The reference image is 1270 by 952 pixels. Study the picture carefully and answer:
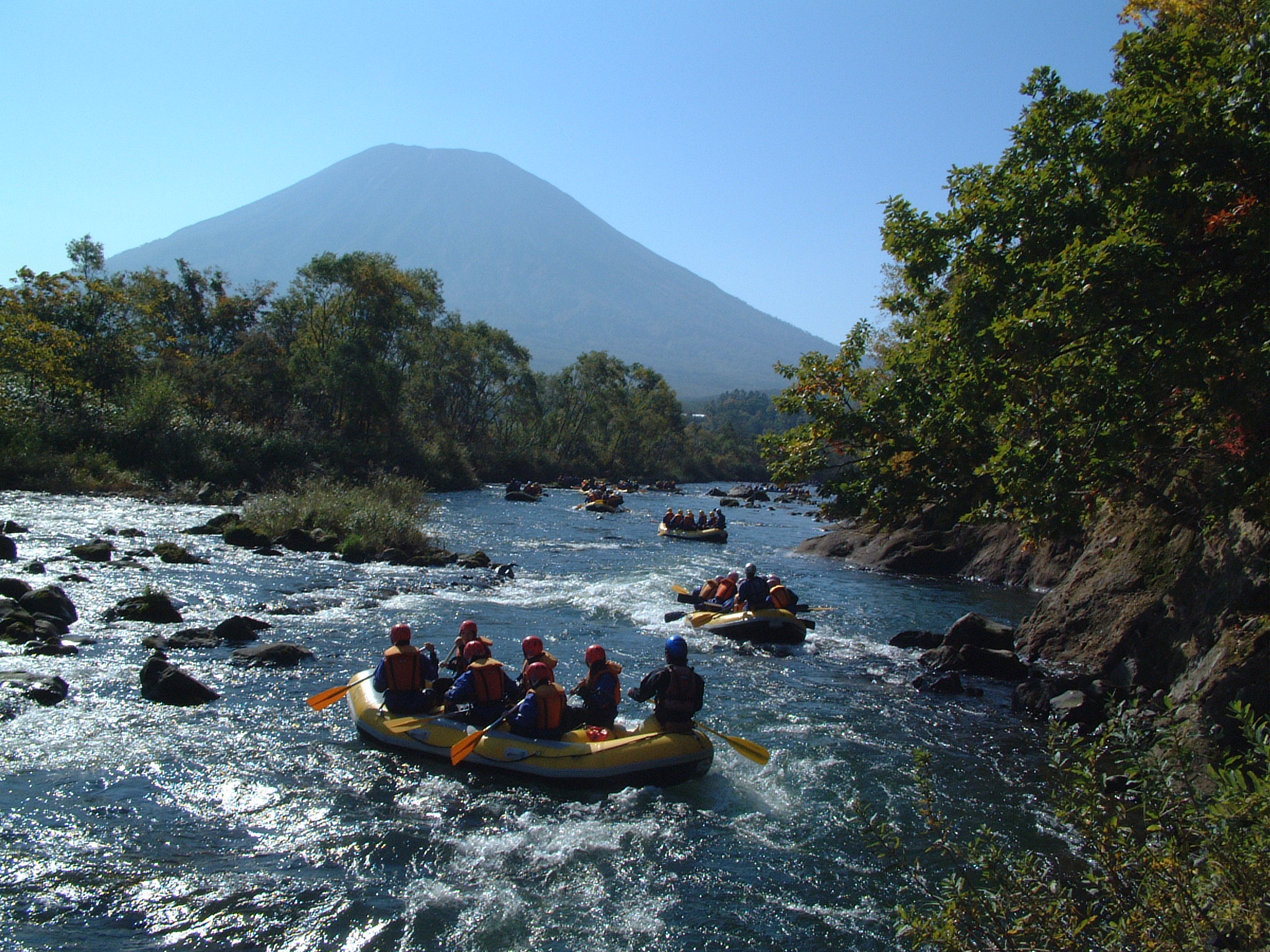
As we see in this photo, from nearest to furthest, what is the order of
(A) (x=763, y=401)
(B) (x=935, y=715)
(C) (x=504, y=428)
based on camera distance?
(B) (x=935, y=715), (C) (x=504, y=428), (A) (x=763, y=401)

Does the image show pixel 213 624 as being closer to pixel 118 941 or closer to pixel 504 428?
pixel 118 941

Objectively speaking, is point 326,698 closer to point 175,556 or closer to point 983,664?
point 983,664

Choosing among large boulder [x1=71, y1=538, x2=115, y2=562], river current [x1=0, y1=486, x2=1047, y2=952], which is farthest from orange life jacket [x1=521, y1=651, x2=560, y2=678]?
large boulder [x1=71, y1=538, x2=115, y2=562]

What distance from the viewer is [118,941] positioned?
6059 mm

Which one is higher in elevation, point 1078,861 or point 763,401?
point 763,401

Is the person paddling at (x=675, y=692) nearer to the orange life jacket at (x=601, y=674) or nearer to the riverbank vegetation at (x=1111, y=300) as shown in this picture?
the orange life jacket at (x=601, y=674)

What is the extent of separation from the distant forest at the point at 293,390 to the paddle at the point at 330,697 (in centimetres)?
2440

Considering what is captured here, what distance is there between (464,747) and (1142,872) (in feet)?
22.1

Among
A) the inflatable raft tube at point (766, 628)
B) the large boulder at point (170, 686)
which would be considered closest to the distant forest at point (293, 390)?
the large boulder at point (170, 686)

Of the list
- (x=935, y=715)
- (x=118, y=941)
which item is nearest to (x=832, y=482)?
(x=935, y=715)

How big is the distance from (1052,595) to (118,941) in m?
15.4

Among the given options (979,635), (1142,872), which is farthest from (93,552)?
(1142,872)

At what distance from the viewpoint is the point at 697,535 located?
32.1 m

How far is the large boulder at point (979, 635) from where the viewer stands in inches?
601
